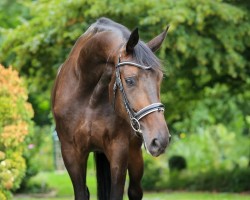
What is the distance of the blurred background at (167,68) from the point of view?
931 centimetres

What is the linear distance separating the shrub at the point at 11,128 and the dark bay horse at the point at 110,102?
2674 mm

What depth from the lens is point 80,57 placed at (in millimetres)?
5844

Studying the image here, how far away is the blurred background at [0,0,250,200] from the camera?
931cm

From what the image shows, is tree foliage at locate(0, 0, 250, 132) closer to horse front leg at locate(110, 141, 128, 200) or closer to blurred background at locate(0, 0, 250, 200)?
blurred background at locate(0, 0, 250, 200)

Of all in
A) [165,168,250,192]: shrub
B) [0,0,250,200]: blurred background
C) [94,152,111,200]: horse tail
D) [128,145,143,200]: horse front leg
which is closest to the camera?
[128,145,143,200]: horse front leg

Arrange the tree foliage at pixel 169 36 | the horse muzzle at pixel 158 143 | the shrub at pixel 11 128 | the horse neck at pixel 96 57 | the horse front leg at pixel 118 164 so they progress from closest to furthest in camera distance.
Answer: the horse muzzle at pixel 158 143, the horse neck at pixel 96 57, the horse front leg at pixel 118 164, the shrub at pixel 11 128, the tree foliage at pixel 169 36

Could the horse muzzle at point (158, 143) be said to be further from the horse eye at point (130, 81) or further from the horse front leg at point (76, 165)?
the horse front leg at point (76, 165)

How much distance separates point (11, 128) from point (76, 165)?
3126 millimetres

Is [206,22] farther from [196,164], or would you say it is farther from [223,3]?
[196,164]

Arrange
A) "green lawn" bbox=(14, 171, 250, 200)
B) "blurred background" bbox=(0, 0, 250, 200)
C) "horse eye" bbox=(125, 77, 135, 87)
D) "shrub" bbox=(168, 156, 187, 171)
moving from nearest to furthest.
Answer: "horse eye" bbox=(125, 77, 135, 87) < "blurred background" bbox=(0, 0, 250, 200) < "green lawn" bbox=(14, 171, 250, 200) < "shrub" bbox=(168, 156, 187, 171)

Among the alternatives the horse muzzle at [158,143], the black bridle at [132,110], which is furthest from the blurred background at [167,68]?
the horse muzzle at [158,143]

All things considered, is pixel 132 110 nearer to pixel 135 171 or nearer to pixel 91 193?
pixel 135 171

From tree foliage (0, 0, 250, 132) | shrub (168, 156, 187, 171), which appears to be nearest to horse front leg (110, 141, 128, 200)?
tree foliage (0, 0, 250, 132)

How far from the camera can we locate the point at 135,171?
638 centimetres
